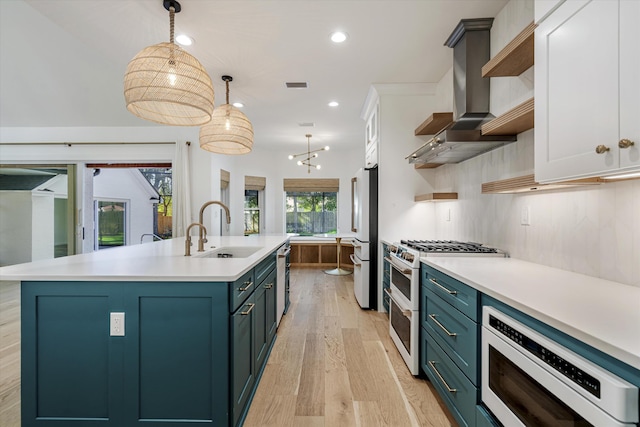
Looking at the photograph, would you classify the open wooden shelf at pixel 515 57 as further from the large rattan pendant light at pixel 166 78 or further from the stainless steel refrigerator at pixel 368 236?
the stainless steel refrigerator at pixel 368 236

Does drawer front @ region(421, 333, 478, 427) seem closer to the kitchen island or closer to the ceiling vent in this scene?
the kitchen island

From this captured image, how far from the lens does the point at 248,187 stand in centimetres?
709

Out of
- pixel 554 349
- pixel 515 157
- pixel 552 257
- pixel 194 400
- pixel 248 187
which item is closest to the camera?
pixel 554 349

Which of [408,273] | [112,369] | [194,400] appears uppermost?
[408,273]

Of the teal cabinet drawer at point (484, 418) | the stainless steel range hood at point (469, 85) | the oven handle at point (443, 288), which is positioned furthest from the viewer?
the stainless steel range hood at point (469, 85)

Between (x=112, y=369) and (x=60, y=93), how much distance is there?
177 inches

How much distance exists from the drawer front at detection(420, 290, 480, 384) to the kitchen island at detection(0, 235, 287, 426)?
3.93 ft

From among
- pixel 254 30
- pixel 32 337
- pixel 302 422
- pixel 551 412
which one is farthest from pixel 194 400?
pixel 254 30

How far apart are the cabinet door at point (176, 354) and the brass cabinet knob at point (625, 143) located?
1.71 metres

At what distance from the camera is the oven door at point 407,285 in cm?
224

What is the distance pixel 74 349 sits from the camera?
1.58m

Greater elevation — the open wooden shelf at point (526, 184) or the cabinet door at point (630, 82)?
the cabinet door at point (630, 82)

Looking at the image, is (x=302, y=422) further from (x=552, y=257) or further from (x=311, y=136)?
(x=311, y=136)

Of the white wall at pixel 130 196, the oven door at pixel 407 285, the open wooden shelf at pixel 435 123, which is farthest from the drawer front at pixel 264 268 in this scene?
the white wall at pixel 130 196
